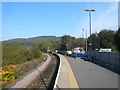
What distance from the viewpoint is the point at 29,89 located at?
15.2 m

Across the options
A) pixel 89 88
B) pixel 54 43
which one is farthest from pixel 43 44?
pixel 89 88

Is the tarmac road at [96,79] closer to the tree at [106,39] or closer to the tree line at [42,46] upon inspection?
the tree line at [42,46]

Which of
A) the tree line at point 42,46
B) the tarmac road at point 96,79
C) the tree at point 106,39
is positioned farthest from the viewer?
the tree at point 106,39

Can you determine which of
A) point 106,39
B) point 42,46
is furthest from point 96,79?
point 42,46

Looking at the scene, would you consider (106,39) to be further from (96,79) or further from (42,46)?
(42,46)

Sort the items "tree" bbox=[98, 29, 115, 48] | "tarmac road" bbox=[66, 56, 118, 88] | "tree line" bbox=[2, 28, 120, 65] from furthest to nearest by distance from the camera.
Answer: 1. "tree" bbox=[98, 29, 115, 48]
2. "tree line" bbox=[2, 28, 120, 65]
3. "tarmac road" bbox=[66, 56, 118, 88]

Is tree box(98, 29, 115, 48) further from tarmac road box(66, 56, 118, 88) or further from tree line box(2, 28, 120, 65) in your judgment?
tarmac road box(66, 56, 118, 88)

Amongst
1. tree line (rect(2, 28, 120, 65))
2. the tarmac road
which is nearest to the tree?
tree line (rect(2, 28, 120, 65))

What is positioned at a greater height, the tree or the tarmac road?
the tree

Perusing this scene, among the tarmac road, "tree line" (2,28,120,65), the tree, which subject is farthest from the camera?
the tree

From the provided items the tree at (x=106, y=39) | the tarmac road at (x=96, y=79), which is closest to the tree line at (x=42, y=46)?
the tree at (x=106, y=39)

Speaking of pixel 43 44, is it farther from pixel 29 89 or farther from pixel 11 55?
pixel 29 89

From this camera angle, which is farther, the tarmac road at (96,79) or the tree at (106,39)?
the tree at (106,39)

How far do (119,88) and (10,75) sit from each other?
1257cm
